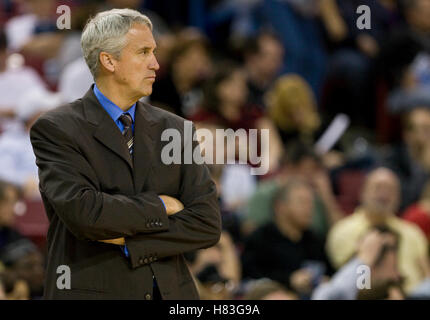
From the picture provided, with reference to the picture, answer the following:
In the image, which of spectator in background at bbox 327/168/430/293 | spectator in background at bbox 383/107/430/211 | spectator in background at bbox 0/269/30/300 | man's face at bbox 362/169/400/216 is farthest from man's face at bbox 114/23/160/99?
spectator in background at bbox 383/107/430/211

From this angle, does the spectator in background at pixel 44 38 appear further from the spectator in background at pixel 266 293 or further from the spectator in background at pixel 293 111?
the spectator in background at pixel 266 293

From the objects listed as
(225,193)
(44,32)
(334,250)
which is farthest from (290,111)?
(44,32)

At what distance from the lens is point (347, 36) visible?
27.1ft

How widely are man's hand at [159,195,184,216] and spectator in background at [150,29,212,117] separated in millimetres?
3747

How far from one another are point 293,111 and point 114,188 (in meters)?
4.46

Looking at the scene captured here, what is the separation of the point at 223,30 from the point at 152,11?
750 millimetres

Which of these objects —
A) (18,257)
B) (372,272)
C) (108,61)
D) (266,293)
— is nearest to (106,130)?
(108,61)

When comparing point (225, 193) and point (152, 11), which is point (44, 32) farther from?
point (225, 193)

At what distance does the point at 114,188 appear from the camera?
2.77 meters

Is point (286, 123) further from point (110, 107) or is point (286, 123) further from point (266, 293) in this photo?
point (110, 107)

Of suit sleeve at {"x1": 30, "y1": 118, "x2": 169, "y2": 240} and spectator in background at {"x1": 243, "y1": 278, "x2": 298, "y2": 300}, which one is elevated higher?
suit sleeve at {"x1": 30, "y1": 118, "x2": 169, "y2": 240}

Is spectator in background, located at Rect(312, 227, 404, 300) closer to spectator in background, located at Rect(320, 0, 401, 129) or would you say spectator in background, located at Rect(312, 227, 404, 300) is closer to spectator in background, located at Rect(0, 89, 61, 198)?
spectator in background, located at Rect(0, 89, 61, 198)

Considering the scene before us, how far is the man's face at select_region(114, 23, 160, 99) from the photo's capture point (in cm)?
274

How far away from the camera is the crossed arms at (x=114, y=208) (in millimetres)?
2645
